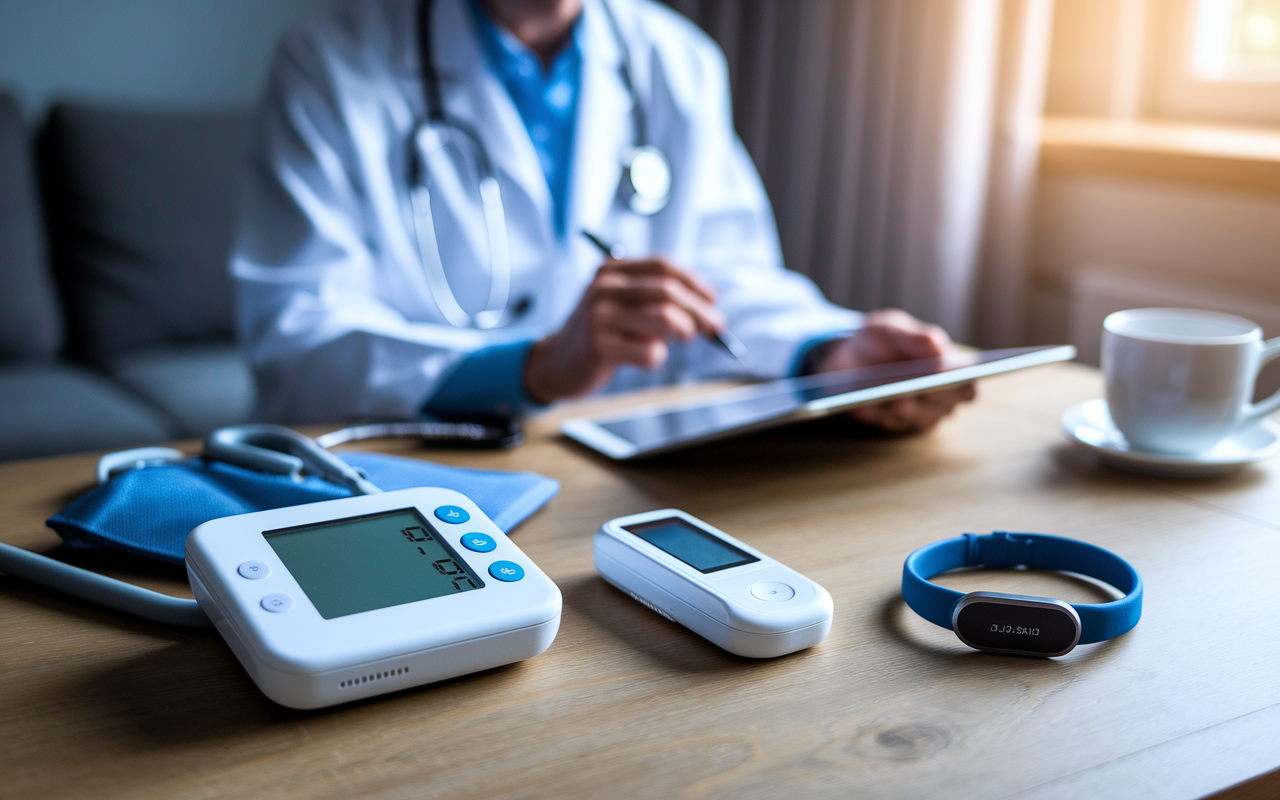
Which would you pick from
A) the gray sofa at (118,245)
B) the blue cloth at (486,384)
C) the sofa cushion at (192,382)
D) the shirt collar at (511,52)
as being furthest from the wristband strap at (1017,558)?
the gray sofa at (118,245)

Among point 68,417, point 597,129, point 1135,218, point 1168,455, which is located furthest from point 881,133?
point 68,417

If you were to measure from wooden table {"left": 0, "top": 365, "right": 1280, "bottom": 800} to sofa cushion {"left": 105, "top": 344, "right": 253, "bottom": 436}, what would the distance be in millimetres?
1211

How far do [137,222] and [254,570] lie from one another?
1.96m

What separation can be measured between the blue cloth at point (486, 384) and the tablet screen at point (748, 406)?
0.55 ft

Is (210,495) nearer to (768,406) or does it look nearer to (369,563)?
(369,563)

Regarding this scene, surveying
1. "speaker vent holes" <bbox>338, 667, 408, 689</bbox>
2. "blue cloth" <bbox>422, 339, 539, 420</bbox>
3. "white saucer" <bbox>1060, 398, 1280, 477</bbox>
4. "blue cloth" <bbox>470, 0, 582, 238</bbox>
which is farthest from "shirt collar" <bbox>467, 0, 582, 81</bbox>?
"speaker vent holes" <bbox>338, 667, 408, 689</bbox>

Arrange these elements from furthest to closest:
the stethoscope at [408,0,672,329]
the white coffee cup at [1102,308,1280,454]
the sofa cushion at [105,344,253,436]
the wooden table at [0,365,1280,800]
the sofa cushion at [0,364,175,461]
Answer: the sofa cushion at [105,344,253,436], the sofa cushion at [0,364,175,461], the stethoscope at [408,0,672,329], the white coffee cup at [1102,308,1280,454], the wooden table at [0,365,1280,800]

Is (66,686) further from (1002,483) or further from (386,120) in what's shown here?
(386,120)

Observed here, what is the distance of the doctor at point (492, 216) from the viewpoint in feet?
3.52

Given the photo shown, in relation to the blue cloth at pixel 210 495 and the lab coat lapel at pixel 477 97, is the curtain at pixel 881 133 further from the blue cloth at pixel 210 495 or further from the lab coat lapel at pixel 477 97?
the blue cloth at pixel 210 495

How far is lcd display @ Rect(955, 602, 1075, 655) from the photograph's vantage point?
0.49 m

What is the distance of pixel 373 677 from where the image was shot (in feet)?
1.44

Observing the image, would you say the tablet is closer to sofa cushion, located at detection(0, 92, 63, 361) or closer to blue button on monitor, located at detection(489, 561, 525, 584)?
blue button on monitor, located at detection(489, 561, 525, 584)

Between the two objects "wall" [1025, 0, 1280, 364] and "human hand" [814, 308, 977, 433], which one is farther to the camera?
"wall" [1025, 0, 1280, 364]
